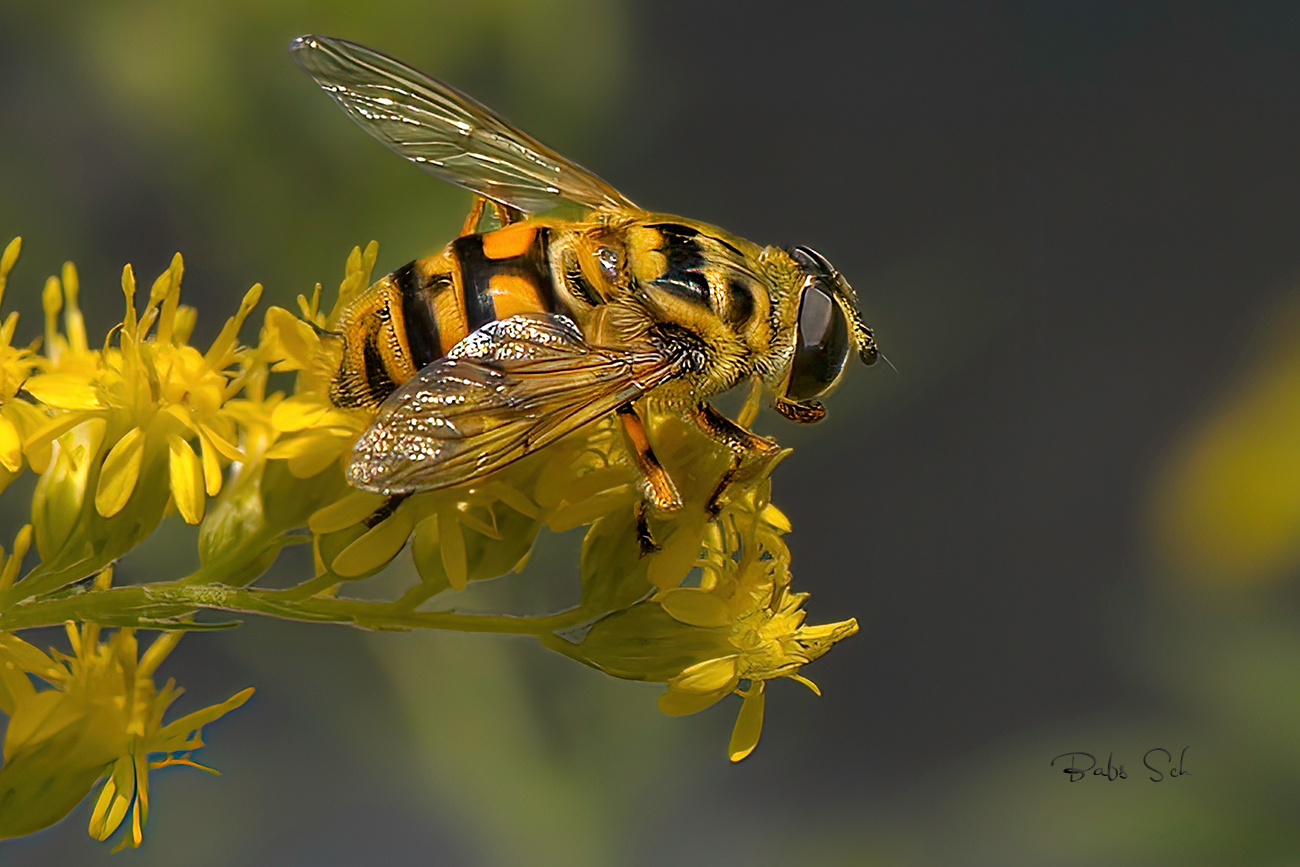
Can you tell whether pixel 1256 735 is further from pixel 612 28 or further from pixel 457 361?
pixel 457 361

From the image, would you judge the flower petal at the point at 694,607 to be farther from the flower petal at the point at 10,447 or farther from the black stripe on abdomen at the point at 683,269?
the flower petal at the point at 10,447

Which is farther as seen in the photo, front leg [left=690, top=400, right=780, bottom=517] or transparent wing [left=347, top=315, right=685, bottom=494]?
front leg [left=690, top=400, right=780, bottom=517]

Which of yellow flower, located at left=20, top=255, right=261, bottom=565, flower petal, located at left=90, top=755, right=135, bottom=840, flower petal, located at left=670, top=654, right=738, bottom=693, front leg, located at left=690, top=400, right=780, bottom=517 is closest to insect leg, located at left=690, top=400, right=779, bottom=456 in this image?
front leg, located at left=690, top=400, right=780, bottom=517

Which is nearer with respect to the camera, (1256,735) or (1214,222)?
(1256,735)

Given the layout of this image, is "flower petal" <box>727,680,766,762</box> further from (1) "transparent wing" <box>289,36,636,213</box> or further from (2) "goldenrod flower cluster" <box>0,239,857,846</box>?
(1) "transparent wing" <box>289,36,636,213</box>

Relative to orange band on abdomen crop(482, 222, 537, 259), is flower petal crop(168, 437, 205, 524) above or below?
below

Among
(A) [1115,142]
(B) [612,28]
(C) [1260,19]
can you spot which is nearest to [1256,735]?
(B) [612,28]
